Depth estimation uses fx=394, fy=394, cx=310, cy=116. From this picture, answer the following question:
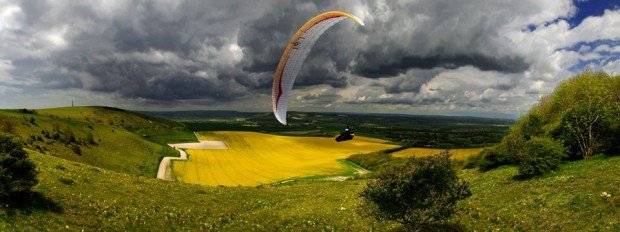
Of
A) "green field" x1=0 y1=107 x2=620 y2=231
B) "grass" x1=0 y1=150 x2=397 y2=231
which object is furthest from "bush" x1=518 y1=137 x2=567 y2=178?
"grass" x1=0 y1=150 x2=397 y2=231

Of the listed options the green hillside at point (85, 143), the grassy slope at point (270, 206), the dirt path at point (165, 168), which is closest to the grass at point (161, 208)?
the grassy slope at point (270, 206)

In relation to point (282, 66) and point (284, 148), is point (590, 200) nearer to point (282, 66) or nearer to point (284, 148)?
point (282, 66)

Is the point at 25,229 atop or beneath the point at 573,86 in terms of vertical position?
beneath

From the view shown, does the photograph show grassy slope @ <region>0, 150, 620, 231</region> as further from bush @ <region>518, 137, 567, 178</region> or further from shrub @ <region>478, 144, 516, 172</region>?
shrub @ <region>478, 144, 516, 172</region>

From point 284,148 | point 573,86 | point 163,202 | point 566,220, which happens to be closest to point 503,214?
point 566,220

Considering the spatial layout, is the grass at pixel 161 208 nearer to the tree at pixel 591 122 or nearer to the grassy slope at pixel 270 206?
the grassy slope at pixel 270 206
